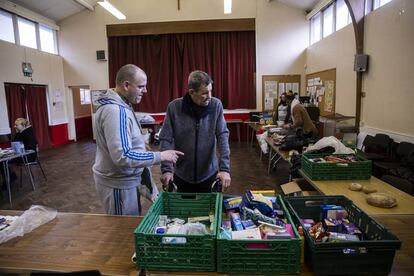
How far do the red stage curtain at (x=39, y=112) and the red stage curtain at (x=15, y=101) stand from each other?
0.20 meters

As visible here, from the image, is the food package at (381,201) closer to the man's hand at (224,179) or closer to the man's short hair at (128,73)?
the man's hand at (224,179)

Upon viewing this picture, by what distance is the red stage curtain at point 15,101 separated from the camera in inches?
267

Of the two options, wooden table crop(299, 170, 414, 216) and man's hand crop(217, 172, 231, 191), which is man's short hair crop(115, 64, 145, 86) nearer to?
man's hand crop(217, 172, 231, 191)

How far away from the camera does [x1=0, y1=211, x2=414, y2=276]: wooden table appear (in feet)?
3.62

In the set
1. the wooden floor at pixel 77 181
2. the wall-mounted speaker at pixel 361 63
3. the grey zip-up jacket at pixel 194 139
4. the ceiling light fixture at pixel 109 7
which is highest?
the ceiling light fixture at pixel 109 7

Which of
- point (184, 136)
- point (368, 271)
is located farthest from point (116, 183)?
point (368, 271)

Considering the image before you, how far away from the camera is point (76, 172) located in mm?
5594

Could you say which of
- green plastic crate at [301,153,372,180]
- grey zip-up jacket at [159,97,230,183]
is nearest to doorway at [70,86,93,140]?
grey zip-up jacket at [159,97,230,183]

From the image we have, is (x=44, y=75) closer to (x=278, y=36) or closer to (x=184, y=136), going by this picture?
(x=278, y=36)

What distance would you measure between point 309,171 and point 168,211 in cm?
150

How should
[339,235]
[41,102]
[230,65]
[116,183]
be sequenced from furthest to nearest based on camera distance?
1. [230,65]
2. [41,102]
3. [116,183]
4. [339,235]

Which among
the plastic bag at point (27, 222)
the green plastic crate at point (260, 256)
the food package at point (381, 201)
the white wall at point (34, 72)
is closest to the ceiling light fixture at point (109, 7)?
the white wall at point (34, 72)

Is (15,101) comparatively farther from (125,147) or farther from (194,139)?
(125,147)

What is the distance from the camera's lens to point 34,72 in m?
7.67
